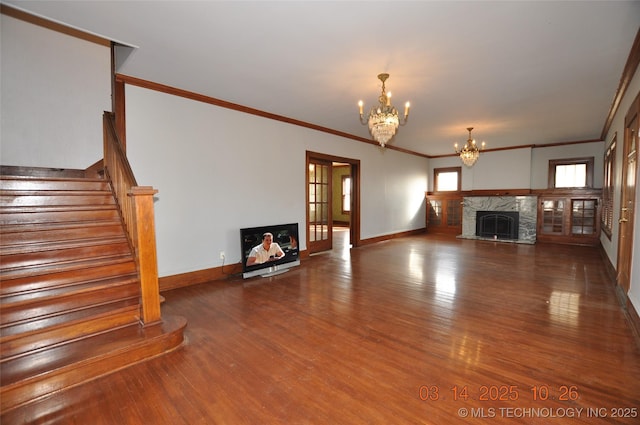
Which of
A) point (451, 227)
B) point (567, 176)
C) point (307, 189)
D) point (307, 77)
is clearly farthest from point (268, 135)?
point (567, 176)

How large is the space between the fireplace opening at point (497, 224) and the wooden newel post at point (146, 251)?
28.7ft

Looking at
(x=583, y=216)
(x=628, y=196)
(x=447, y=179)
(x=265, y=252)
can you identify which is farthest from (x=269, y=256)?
(x=583, y=216)

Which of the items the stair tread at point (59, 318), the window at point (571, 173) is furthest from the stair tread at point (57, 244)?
the window at point (571, 173)

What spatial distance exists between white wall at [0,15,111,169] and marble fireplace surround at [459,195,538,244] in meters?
9.28

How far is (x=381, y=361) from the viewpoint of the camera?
224 cm

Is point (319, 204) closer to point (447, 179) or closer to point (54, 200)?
point (54, 200)

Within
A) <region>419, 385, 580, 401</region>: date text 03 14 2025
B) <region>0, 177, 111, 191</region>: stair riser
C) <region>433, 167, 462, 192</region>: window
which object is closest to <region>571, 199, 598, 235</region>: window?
<region>433, 167, 462, 192</region>: window

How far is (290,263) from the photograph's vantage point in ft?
17.2

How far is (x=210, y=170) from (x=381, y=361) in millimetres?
3542

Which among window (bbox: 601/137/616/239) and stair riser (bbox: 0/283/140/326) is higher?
window (bbox: 601/137/616/239)

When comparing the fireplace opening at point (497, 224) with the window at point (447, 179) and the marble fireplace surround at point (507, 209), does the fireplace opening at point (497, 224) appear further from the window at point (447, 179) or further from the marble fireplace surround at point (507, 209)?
the window at point (447, 179)

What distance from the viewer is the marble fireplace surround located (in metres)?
8.03

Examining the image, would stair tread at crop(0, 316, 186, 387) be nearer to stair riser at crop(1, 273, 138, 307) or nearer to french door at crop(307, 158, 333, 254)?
stair riser at crop(1, 273, 138, 307)

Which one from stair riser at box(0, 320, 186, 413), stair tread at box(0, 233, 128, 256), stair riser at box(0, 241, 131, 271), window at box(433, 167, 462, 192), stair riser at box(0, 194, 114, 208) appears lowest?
stair riser at box(0, 320, 186, 413)
